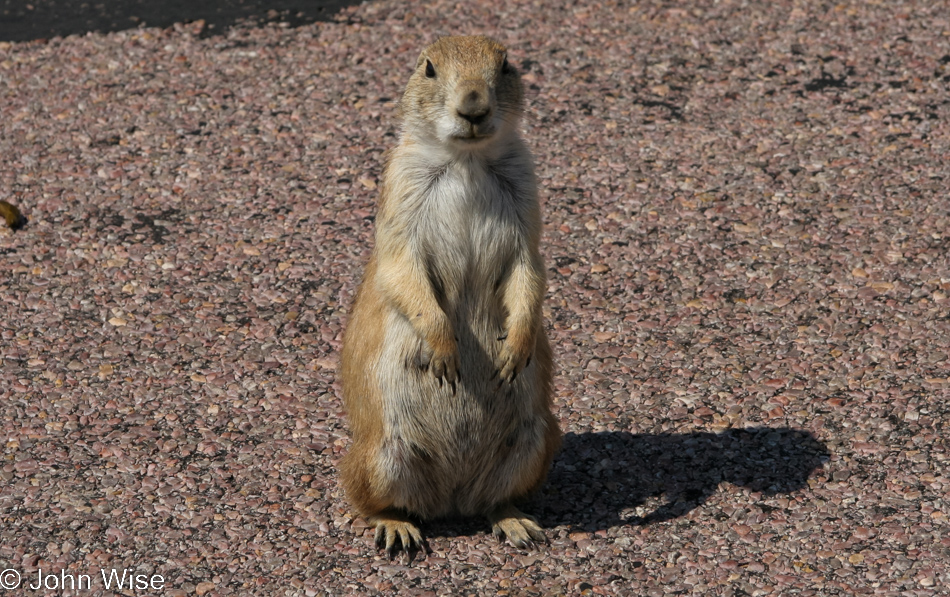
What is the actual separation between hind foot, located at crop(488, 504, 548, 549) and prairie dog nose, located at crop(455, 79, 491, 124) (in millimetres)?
1884

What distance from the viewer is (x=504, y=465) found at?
579cm

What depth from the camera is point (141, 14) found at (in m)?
11.0

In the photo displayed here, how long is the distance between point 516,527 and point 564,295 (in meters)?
2.30

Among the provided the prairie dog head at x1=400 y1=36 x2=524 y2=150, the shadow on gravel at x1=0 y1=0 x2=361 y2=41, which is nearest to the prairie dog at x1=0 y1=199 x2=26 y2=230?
the shadow on gravel at x1=0 y1=0 x2=361 y2=41

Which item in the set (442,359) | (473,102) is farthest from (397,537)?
(473,102)

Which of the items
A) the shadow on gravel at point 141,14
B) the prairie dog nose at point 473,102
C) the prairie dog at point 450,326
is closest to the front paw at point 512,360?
the prairie dog at point 450,326

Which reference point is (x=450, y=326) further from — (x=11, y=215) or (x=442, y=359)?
(x=11, y=215)

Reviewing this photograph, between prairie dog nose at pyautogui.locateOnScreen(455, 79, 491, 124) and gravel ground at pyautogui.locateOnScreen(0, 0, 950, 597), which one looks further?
gravel ground at pyautogui.locateOnScreen(0, 0, 950, 597)

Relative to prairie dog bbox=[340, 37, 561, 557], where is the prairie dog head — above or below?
above

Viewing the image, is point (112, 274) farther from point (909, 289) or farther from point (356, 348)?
point (909, 289)

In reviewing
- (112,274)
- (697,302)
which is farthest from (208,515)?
(697,302)

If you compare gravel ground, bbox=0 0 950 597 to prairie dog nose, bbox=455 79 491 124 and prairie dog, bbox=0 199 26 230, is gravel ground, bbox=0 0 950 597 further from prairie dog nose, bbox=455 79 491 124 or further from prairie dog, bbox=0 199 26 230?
prairie dog nose, bbox=455 79 491 124

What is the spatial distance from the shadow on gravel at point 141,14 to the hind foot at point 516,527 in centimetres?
631

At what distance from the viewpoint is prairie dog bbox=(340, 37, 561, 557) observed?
5480mm
